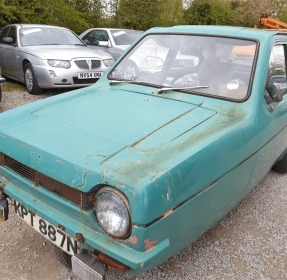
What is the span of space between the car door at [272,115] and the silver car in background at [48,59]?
4434mm

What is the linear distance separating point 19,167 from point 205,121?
129 cm

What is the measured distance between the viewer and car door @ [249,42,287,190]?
259 cm

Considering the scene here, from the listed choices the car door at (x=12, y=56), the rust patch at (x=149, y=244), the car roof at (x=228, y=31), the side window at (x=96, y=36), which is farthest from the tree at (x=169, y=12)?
the rust patch at (x=149, y=244)

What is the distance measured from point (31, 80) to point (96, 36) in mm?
3490

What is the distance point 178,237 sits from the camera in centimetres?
188

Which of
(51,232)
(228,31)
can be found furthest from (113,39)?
(51,232)

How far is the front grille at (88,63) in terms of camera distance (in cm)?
676

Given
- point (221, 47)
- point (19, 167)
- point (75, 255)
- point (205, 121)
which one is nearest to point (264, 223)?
point (205, 121)

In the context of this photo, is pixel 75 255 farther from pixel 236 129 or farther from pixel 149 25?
pixel 149 25

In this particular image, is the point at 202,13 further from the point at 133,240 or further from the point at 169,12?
the point at 133,240

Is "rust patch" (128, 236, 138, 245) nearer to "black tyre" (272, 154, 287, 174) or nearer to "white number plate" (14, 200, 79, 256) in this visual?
"white number plate" (14, 200, 79, 256)

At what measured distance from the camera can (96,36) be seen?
9.77m

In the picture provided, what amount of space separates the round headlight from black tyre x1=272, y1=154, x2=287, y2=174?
2756 millimetres

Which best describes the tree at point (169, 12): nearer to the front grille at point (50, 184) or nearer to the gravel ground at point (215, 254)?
the gravel ground at point (215, 254)
